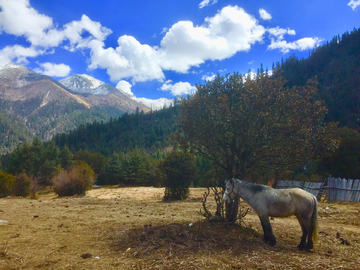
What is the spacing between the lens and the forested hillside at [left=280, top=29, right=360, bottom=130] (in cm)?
9419

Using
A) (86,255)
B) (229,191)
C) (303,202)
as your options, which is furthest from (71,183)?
(303,202)

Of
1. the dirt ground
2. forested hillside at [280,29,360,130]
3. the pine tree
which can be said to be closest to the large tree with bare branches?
the dirt ground

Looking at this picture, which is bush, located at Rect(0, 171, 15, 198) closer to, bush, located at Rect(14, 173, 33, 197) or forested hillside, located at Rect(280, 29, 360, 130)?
bush, located at Rect(14, 173, 33, 197)

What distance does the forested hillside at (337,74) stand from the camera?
94.2 m

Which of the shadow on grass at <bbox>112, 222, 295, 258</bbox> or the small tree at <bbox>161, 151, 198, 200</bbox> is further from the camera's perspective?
the small tree at <bbox>161, 151, 198, 200</bbox>

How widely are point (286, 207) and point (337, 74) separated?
151 metres

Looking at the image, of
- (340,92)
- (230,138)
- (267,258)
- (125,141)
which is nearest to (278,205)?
(267,258)

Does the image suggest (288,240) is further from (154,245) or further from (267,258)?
(154,245)

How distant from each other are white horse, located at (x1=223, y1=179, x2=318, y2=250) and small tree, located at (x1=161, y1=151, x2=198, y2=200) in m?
17.2

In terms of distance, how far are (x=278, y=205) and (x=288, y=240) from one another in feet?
5.95

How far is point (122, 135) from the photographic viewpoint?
157 meters

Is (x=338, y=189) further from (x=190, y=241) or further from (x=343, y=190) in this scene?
(x=190, y=241)

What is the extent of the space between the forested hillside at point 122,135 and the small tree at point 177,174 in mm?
106530

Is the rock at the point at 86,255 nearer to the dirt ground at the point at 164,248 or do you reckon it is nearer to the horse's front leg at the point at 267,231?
the dirt ground at the point at 164,248
